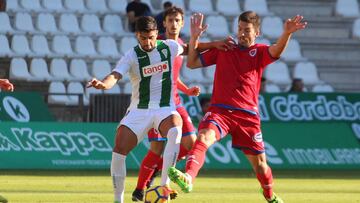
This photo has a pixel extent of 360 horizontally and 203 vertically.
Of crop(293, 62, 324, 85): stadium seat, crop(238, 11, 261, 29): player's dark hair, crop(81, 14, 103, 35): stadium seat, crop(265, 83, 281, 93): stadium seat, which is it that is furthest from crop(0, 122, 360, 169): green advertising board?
crop(238, 11, 261, 29): player's dark hair

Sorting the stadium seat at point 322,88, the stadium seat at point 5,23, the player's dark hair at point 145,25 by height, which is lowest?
the stadium seat at point 322,88

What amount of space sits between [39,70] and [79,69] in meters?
0.95

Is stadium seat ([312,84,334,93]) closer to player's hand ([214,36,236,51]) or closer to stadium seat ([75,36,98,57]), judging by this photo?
stadium seat ([75,36,98,57])

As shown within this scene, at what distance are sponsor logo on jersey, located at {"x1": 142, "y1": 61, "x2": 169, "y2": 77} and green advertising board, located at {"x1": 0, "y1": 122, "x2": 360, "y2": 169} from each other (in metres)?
8.65

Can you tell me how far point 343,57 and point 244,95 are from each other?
17.3m

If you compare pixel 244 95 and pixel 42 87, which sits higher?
pixel 244 95

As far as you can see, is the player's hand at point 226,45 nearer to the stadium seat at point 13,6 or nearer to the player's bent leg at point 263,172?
the player's bent leg at point 263,172

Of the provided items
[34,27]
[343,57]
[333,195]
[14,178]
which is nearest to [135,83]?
[333,195]

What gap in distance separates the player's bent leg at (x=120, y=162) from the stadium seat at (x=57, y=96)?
10215 mm

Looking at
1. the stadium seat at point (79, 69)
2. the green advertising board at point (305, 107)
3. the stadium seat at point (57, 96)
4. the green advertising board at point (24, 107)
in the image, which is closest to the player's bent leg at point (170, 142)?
the green advertising board at point (24, 107)

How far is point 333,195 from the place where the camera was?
15227mm

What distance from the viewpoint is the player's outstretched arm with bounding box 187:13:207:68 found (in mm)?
11438

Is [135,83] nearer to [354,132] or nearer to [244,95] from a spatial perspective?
[244,95]

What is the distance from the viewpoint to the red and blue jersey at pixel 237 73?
1171 centimetres
